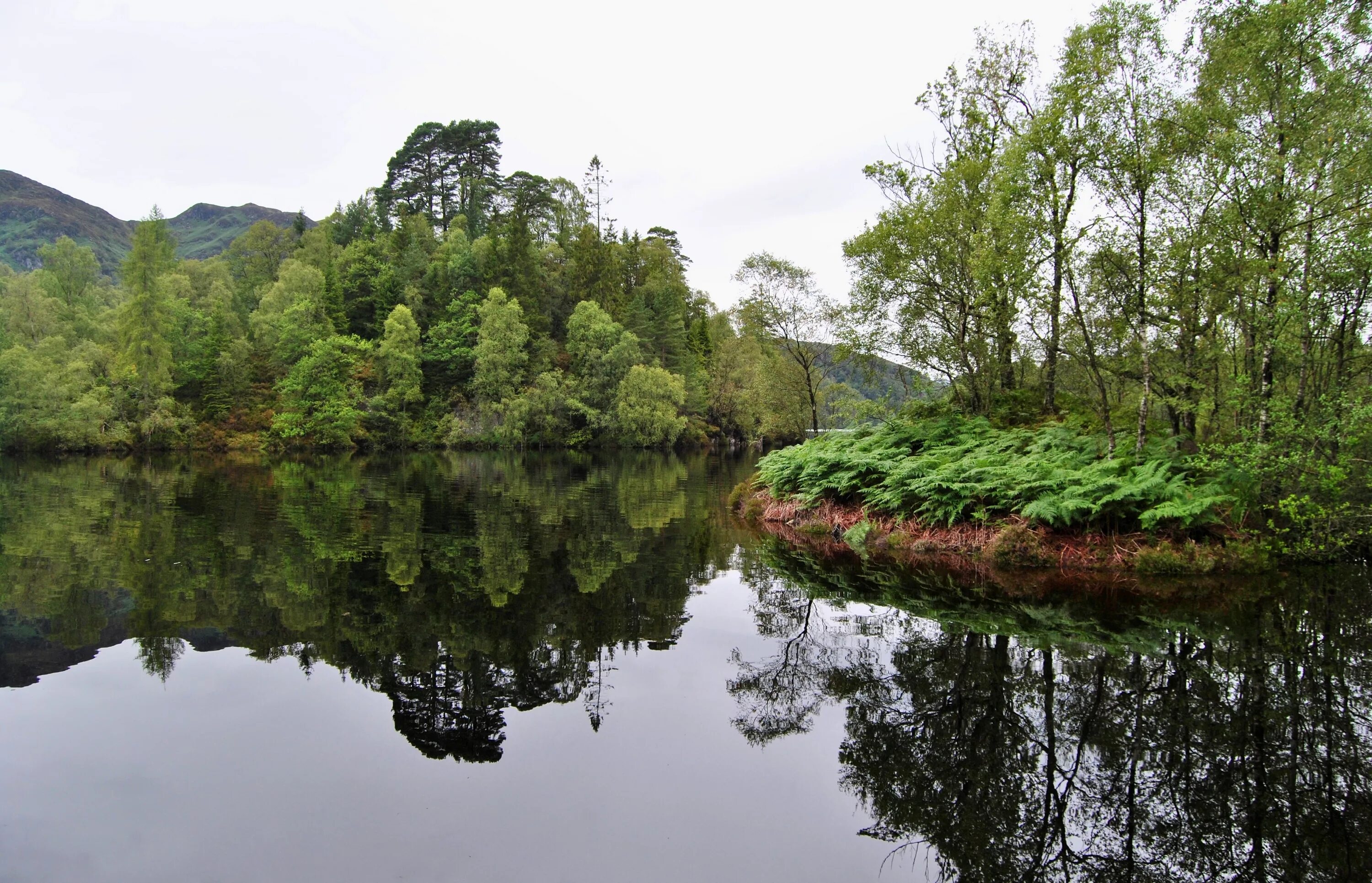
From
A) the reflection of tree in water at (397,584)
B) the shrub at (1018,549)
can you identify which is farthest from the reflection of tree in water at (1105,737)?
the shrub at (1018,549)

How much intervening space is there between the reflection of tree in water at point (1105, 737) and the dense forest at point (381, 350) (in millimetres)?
33973

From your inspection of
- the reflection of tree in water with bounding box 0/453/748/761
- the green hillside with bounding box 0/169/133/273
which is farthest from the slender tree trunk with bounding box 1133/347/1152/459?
the green hillside with bounding box 0/169/133/273

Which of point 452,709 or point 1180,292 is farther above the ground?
point 1180,292

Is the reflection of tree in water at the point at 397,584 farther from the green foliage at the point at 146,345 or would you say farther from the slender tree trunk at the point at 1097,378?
the green foliage at the point at 146,345

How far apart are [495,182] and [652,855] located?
298ft

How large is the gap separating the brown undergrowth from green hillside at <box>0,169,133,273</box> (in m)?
222

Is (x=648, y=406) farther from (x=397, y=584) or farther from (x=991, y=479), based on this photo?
(x=397, y=584)

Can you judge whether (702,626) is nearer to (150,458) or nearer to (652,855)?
(652,855)

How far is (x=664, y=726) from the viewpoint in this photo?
23.5 ft

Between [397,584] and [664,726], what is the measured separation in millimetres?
7159

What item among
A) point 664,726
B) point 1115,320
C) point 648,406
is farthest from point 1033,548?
point 648,406

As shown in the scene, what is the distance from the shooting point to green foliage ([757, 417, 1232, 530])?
12.7 m

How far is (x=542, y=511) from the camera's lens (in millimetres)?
22406

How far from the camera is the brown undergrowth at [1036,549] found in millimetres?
12344
